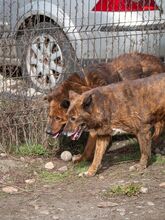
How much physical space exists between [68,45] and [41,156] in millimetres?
1653

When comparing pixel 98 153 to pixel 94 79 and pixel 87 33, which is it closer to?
pixel 94 79

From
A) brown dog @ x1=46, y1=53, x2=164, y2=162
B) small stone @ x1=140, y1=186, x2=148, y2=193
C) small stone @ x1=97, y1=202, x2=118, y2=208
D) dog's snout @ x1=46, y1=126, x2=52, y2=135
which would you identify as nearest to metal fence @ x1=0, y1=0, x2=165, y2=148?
brown dog @ x1=46, y1=53, x2=164, y2=162

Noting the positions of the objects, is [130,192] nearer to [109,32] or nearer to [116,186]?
[116,186]

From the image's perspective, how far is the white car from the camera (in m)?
7.87

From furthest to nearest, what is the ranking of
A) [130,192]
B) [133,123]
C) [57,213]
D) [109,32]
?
1. [109,32]
2. [133,123]
3. [130,192]
4. [57,213]

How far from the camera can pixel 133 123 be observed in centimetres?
679

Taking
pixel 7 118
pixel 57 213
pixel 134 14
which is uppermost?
pixel 134 14

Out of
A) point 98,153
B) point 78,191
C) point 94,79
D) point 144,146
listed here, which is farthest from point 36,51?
point 78,191

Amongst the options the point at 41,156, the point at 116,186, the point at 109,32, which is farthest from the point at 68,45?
the point at 116,186

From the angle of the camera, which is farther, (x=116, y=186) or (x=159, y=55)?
(x=159, y=55)

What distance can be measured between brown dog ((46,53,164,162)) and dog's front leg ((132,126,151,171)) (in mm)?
556

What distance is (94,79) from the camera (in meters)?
7.54

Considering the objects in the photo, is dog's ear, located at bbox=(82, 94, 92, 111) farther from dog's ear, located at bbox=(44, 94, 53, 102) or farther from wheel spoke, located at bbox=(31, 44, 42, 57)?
wheel spoke, located at bbox=(31, 44, 42, 57)

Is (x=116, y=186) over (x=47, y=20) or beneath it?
beneath
